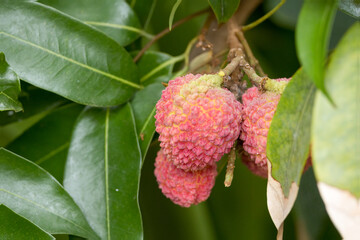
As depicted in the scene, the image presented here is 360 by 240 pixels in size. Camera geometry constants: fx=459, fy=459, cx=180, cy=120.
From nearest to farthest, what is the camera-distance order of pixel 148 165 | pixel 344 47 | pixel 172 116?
pixel 344 47 < pixel 172 116 < pixel 148 165

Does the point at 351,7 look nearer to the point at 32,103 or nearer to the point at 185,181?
the point at 185,181

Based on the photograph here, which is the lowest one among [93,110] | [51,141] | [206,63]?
[51,141]

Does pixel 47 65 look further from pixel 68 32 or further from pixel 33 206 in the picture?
pixel 33 206

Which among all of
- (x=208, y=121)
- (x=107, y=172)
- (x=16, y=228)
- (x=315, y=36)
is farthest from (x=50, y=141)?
(x=315, y=36)

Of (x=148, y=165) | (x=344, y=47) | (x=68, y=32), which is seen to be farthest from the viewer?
(x=148, y=165)

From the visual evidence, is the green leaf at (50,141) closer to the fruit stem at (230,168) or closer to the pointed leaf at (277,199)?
the fruit stem at (230,168)

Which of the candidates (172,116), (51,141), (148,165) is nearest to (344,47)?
(172,116)
